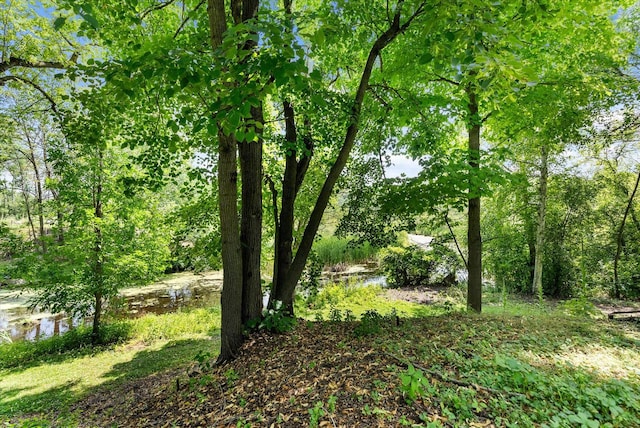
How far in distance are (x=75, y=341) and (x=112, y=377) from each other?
118 inches

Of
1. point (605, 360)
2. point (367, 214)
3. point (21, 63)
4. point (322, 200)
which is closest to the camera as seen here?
point (605, 360)

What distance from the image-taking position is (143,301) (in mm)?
11531

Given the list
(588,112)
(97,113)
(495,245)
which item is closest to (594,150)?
(588,112)

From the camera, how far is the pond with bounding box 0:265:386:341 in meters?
8.97

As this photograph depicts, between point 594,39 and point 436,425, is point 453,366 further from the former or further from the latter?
point 594,39

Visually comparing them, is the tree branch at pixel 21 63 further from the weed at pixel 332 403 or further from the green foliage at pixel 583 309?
the green foliage at pixel 583 309

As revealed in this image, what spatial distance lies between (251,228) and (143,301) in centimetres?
998

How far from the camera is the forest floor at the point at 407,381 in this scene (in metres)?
1.94

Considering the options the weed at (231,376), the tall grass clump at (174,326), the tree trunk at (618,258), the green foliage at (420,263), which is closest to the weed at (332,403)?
the weed at (231,376)

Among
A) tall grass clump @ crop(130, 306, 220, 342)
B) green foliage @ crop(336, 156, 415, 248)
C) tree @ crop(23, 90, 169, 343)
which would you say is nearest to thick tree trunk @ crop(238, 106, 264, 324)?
green foliage @ crop(336, 156, 415, 248)

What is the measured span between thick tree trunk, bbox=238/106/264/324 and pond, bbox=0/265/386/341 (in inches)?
216

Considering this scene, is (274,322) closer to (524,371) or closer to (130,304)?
(524,371)

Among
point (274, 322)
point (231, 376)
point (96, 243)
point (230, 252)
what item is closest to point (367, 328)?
point (274, 322)

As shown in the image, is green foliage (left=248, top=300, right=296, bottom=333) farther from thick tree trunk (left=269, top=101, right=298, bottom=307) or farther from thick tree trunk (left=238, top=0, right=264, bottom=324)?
thick tree trunk (left=269, top=101, right=298, bottom=307)
